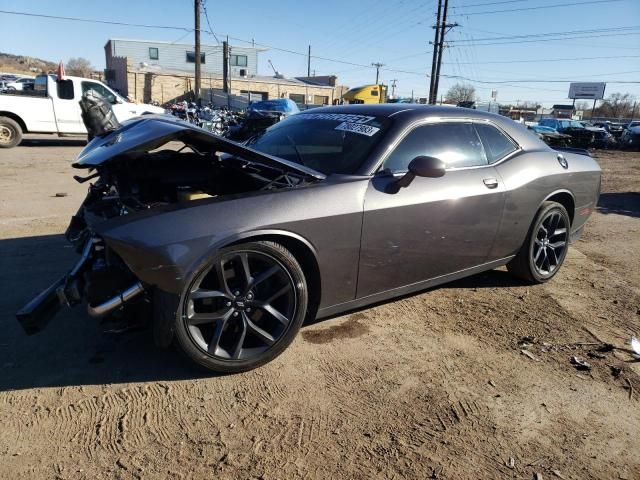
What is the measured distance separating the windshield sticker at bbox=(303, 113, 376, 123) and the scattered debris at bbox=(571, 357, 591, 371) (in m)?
2.16

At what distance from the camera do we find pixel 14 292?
3.60 m

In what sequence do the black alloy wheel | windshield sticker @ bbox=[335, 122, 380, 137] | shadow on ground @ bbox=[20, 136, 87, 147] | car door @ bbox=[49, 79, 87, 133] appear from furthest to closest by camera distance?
1. shadow on ground @ bbox=[20, 136, 87, 147]
2. car door @ bbox=[49, 79, 87, 133]
3. the black alloy wheel
4. windshield sticker @ bbox=[335, 122, 380, 137]

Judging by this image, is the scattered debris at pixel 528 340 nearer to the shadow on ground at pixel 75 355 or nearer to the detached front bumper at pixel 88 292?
the shadow on ground at pixel 75 355

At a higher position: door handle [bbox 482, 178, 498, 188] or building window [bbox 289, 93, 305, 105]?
building window [bbox 289, 93, 305, 105]

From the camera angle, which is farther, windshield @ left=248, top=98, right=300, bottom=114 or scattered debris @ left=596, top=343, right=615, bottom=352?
windshield @ left=248, top=98, right=300, bottom=114

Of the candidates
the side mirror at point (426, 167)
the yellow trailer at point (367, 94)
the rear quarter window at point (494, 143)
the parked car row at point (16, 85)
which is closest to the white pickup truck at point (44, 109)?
the parked car row at point (16, 85)

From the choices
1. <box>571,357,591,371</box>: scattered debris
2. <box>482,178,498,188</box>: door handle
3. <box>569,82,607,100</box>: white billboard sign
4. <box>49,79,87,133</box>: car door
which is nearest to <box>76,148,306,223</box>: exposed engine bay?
<box>482,178,498,188</box>: door handle

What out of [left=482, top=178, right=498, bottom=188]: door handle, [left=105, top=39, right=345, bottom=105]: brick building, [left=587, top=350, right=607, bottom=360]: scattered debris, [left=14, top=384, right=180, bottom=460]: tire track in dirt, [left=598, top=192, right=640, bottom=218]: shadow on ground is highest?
[left=105, top=39, right=345, bottom=105]: brick building

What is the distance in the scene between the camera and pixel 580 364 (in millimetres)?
3062

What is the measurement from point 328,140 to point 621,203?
785cm

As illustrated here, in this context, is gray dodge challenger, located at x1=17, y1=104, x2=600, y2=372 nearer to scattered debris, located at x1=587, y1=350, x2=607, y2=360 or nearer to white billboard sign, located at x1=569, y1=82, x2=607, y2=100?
scattered debris, located at x1=587, y1=350, x2=607, y2=360

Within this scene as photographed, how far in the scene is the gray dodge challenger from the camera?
248cm

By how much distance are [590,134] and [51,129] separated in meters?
24.8

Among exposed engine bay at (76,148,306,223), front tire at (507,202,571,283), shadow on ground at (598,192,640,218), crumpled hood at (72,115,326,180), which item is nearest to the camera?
crumpled hood at (72,115,326,180)
